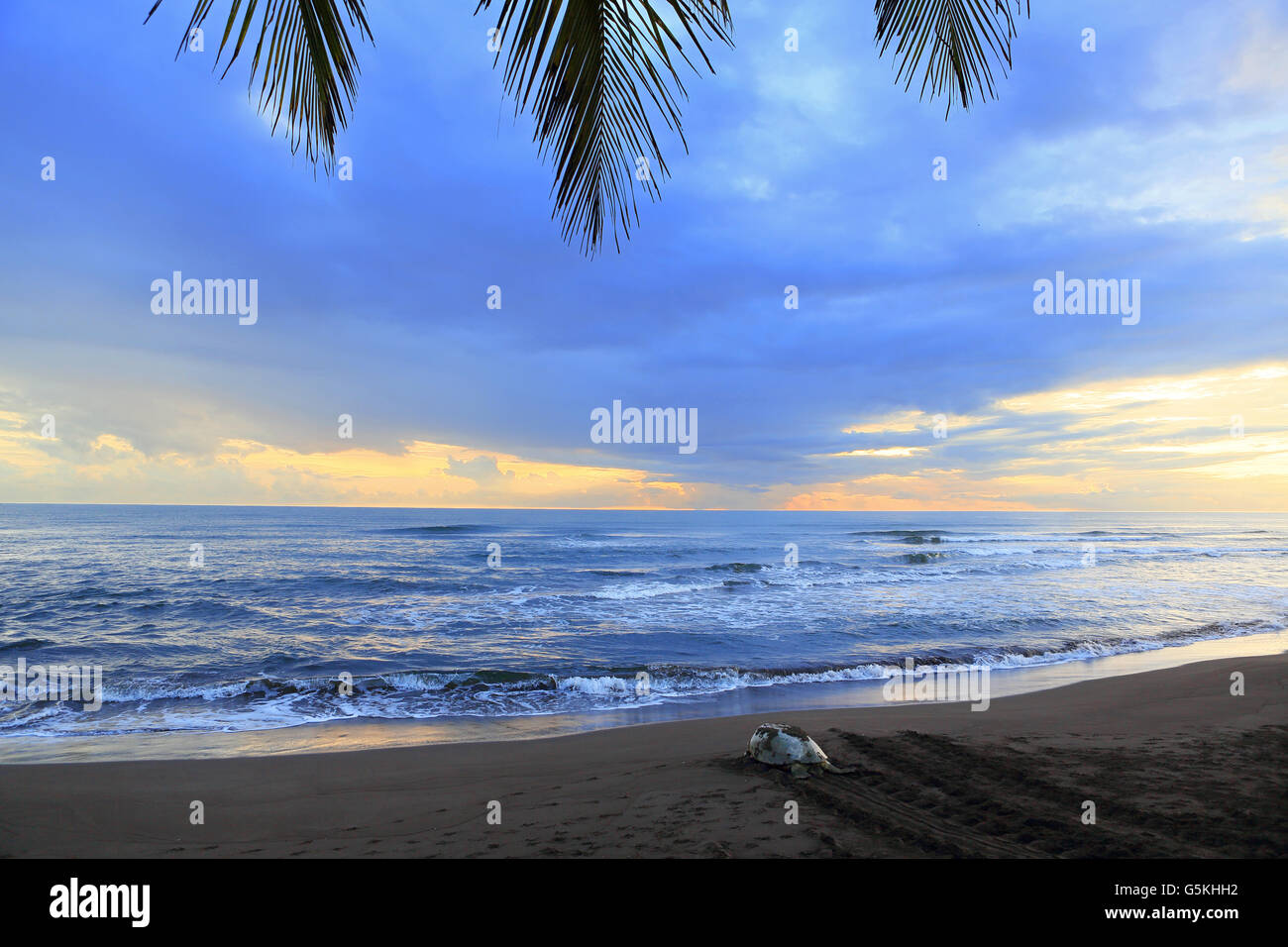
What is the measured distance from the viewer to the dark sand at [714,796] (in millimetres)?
4445

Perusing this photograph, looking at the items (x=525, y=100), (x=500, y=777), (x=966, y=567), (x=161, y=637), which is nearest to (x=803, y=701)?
(x=500, y=777)

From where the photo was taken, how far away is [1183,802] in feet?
15.8

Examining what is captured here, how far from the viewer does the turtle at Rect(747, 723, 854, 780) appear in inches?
232

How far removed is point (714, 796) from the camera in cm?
552

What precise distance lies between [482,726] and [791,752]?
521 centimetres

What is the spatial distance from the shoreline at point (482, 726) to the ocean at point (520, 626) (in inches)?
12.7

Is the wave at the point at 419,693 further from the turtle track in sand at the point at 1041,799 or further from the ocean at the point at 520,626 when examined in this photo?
the turtle track in sand at the point at 1041,799

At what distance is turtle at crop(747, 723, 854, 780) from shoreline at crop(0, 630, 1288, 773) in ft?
10.1
